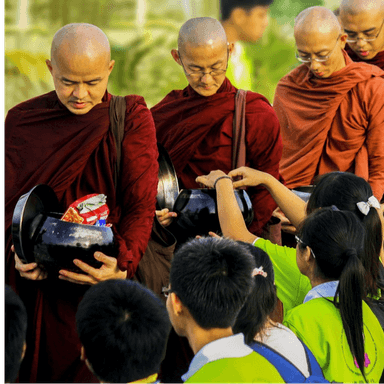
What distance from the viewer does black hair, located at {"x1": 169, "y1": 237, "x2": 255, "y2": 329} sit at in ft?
7.33

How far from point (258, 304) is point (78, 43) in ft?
4.66

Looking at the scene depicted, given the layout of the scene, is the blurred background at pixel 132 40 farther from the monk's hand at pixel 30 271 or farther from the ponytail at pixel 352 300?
the ponytail at pixel 352 300

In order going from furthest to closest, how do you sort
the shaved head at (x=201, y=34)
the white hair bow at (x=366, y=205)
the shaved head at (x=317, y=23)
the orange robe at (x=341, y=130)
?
the orange robe at (x=341, y=130), the shaved head at (x=317, y=23), the shaved head at (x=201, y=34), the white hair bow at (x=366, y=205)

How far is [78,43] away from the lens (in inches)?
129

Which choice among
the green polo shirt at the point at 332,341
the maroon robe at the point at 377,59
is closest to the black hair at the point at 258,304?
the green polo shirt at the point at 332,341

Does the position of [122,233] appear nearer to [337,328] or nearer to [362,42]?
[337,328]

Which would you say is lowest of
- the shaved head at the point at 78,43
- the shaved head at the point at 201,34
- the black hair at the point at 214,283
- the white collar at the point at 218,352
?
the white collar at the point at 218,352

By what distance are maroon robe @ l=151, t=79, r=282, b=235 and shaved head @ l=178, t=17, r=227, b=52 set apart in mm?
271

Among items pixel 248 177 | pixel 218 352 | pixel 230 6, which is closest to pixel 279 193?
pixel 248 177

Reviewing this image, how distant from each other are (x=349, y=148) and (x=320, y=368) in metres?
2.44

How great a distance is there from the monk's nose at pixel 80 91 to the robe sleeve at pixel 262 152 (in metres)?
1.04

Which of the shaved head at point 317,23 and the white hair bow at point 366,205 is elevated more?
the shaved head at point 317,23

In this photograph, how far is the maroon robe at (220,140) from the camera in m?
4.00

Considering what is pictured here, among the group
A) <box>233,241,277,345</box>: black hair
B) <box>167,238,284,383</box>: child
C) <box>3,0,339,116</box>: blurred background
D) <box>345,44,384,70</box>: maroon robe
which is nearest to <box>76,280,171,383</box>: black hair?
<box>167,238,284,383</box>: child
